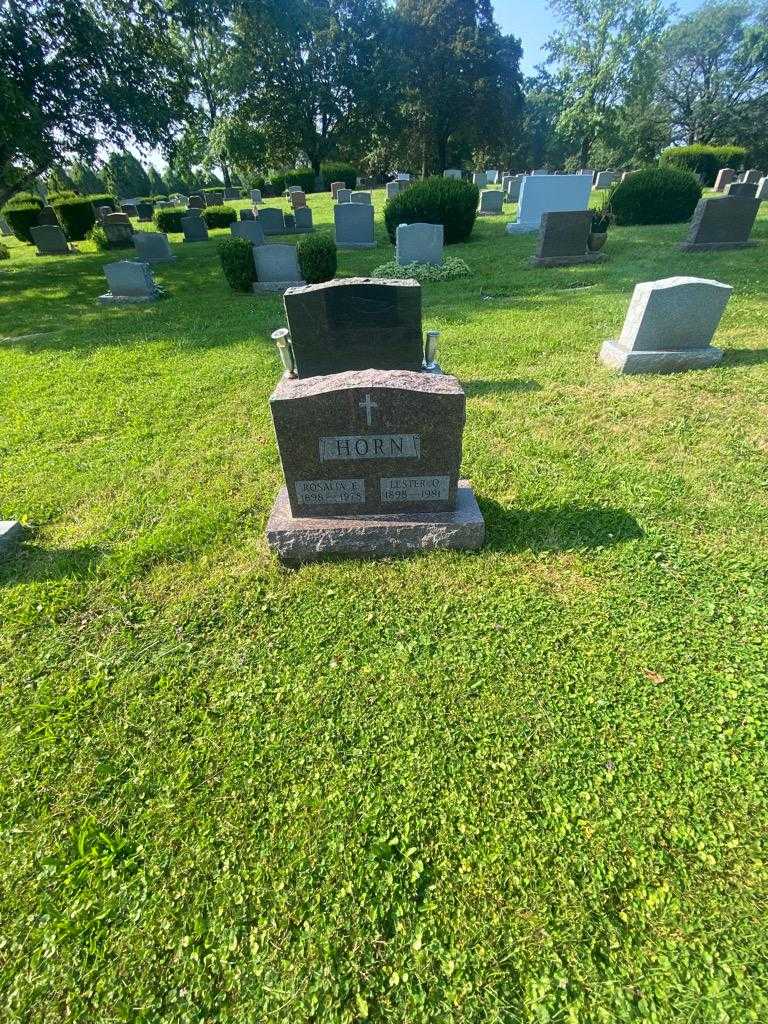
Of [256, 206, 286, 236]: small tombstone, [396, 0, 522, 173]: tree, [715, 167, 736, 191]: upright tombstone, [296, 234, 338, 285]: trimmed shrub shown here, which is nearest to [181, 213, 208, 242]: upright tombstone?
[256, 206, 286, 236]: small tombstone

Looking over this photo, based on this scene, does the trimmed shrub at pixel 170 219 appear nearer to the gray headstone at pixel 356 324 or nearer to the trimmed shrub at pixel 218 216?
the trimmed shrub at pixel 218 216

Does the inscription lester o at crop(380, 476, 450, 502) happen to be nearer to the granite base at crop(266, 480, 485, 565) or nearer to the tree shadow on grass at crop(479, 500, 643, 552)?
the granite base at crop(266, 480, 485, 565)

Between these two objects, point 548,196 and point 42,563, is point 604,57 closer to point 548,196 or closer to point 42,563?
point 548,196

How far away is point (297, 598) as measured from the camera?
3031 millimetres

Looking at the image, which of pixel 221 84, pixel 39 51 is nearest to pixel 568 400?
pixel 39 51

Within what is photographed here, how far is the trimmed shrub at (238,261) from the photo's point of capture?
10.3 meters

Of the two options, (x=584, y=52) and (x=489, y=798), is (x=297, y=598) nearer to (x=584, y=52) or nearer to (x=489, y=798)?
(x=489, y=798)

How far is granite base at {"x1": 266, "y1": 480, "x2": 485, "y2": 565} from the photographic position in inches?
125

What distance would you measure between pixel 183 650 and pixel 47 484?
2710 millimetres

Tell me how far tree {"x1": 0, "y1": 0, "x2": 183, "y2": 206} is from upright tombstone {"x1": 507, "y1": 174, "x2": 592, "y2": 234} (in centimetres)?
1093

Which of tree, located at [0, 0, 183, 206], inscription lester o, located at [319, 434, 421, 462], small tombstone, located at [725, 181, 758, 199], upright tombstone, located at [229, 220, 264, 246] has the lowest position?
upright tombstone, located at [229, 220, 264, 246]

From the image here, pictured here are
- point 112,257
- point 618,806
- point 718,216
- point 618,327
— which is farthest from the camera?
point 112,257

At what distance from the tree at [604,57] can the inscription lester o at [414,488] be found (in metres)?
44.5

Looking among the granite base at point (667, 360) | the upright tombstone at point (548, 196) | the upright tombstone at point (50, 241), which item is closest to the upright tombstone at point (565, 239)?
the upright tombstone at point (548, 196)
